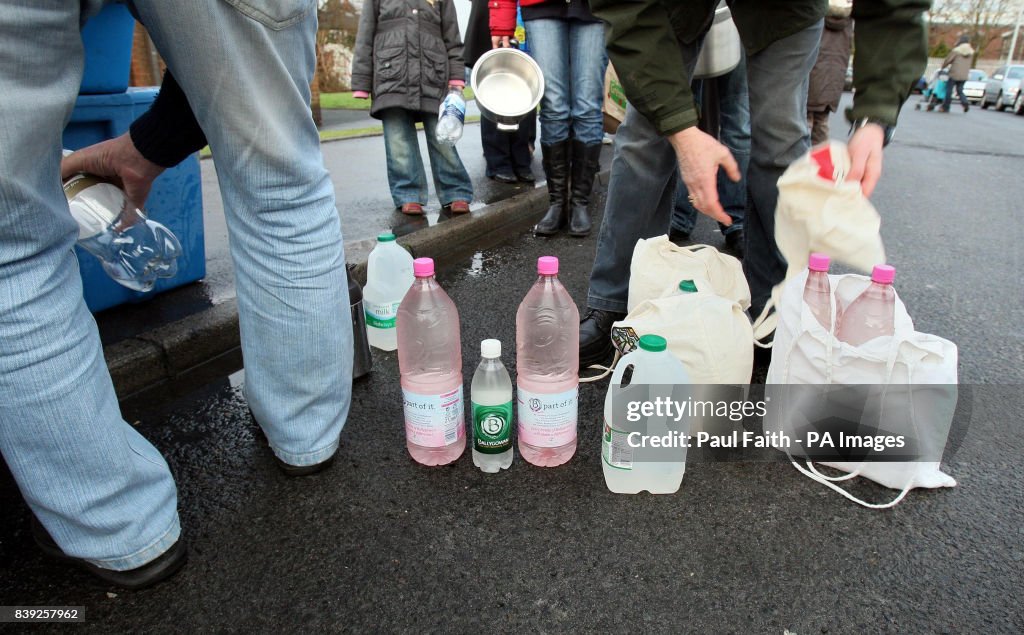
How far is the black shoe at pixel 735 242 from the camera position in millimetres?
3649

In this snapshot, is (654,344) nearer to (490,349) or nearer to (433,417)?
(490,349)

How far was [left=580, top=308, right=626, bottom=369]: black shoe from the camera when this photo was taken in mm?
2377

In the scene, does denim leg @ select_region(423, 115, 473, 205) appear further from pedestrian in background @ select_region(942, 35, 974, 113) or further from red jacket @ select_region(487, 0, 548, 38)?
pedestrian in background @ select_region(942, 35, 974, 113)

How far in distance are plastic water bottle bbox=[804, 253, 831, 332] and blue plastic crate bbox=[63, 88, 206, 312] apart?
93.2 inches

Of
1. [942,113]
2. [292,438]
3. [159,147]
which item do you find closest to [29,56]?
[159,147]

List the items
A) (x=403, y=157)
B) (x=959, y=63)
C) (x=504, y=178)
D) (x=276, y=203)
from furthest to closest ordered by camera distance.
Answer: (x=959, y=63) < (x=504, y=178) < (x=403, y=157) < (x=276, y=203)

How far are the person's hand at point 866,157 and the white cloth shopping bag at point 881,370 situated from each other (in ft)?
0.90

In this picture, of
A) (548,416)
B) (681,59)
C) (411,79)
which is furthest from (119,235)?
(411,79)

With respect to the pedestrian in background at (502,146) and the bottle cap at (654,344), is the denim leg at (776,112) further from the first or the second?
the pedestrian in background at (502,146)

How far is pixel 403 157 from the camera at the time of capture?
4.25 metres

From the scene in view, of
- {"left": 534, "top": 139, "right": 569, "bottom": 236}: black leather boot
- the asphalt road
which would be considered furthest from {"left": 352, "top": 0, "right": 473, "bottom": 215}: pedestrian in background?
the asphalt road

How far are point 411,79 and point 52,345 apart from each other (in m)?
3.28

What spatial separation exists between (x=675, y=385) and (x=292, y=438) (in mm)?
1026

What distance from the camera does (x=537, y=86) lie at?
13.0 ft
